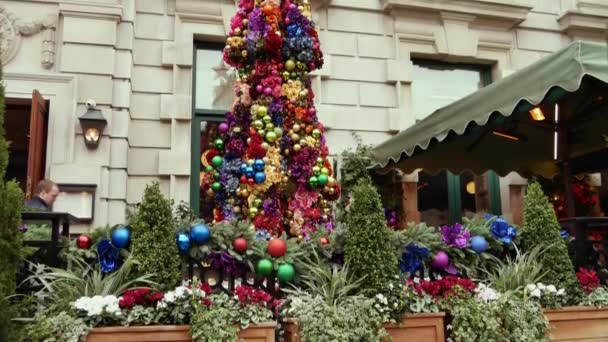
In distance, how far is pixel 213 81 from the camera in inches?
345

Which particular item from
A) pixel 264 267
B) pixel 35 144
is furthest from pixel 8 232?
pixel 35 144

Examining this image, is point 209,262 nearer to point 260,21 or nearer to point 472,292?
point 472,292

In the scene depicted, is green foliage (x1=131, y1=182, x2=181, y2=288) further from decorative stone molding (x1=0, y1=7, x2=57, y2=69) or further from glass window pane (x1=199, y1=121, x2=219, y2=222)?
decorative stone molding (x1=0, y1=7, x2=57, y2=69)

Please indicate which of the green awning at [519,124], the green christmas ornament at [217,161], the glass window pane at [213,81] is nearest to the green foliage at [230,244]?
the green christmas ornament at [217,161]

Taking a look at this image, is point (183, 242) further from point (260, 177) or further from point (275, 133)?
point (275, 133)

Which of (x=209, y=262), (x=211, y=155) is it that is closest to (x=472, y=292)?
(x=209, y=262)

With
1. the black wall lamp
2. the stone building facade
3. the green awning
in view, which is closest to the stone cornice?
the stone building facade

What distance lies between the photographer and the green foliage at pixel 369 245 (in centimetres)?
412

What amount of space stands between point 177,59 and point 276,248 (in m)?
5.02

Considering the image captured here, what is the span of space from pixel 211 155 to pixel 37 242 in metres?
3.22

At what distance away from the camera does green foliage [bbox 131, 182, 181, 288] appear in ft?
12.8

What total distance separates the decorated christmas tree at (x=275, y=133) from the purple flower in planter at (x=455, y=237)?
1558 mm

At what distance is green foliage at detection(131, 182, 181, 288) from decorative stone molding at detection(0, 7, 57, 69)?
4.68 m

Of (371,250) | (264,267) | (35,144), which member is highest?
(35,144)
